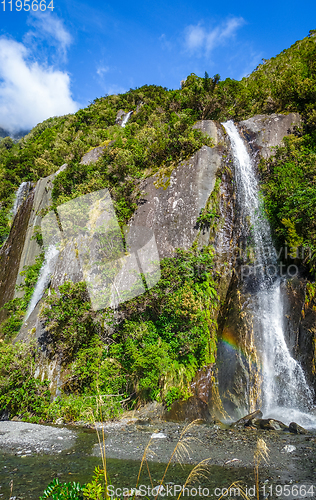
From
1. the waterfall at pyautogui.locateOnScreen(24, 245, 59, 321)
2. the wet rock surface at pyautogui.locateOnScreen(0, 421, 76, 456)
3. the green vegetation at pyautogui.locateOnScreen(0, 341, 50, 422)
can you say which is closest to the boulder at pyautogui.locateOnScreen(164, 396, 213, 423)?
the wet rock surface at pyautogui.locateOnScreen(0, 421, 76, 456)

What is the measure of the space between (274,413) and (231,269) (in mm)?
5362

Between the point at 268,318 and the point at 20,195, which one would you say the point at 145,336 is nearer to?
the point at 268,318

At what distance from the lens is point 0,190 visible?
21562 mm

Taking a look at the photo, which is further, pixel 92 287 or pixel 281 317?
pixel 92 287

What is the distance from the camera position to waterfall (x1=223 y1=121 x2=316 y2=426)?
26.1ft

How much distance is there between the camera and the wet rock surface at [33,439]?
5.56m

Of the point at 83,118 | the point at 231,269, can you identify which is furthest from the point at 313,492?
the point at 83,118

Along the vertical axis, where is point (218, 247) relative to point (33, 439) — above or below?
above

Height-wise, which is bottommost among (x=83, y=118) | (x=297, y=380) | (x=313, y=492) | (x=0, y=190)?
(x=297, y=380)

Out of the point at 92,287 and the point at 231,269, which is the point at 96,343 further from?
the point at 231,269

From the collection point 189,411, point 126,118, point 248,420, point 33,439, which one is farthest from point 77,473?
point 126,118

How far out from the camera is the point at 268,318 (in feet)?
32.0

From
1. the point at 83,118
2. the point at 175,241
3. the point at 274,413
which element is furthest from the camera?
the point at 83,118

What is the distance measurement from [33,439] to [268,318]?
813cm
